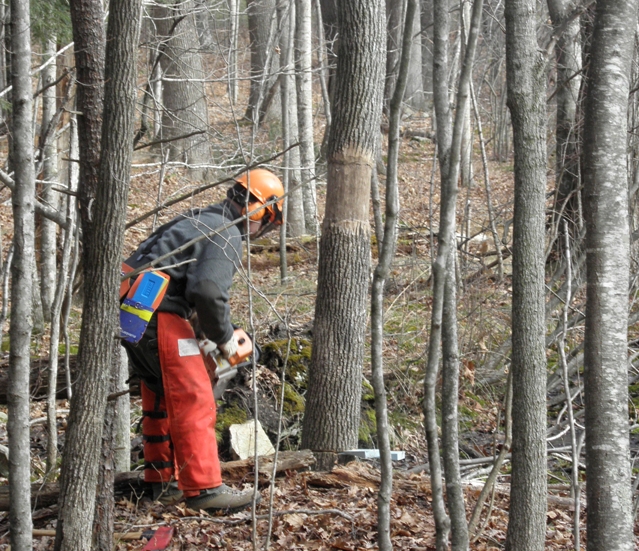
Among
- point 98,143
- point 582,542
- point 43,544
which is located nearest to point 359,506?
point 582,542

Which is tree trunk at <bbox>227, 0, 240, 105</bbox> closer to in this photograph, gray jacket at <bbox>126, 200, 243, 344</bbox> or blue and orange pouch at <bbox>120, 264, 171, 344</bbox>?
gray jacket at <bbox>126, 200, 243, 344</bbox>

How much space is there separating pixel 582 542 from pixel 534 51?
10.3ft

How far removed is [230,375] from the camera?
200 inches

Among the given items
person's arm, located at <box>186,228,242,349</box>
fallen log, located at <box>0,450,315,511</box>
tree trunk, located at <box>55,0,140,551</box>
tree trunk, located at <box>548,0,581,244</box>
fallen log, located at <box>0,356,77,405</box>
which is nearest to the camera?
tree trunk, located at <box>55,0,140,551</box>

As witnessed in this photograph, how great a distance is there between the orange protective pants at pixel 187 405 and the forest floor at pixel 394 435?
0.85 feet

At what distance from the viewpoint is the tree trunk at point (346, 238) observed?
4910 mm

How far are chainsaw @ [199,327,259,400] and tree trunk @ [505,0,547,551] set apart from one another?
2018 millimetres

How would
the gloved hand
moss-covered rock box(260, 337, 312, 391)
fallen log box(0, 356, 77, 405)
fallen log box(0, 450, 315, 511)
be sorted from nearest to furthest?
the gloved hand
fallen log box(0, 450, 315, 511)
fallen log box(0, 356, 77, 405)
moss-covered rock box(260, 337, 312, 391)

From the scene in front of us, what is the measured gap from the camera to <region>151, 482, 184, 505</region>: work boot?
4.81 metres

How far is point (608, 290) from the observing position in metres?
2.93

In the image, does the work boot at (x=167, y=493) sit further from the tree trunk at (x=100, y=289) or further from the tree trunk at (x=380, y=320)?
the tree trunk at (x=380, y=320)

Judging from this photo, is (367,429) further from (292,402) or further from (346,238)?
(346,238)

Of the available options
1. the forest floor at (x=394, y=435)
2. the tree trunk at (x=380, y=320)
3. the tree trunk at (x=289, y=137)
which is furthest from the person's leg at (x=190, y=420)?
the tree trunk at (x=289, y=137)

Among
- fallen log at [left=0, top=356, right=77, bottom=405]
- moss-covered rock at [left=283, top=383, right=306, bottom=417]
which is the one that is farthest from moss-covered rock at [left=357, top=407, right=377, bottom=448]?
fallen log at [left=0, top=356, right=77, bottom=405]
